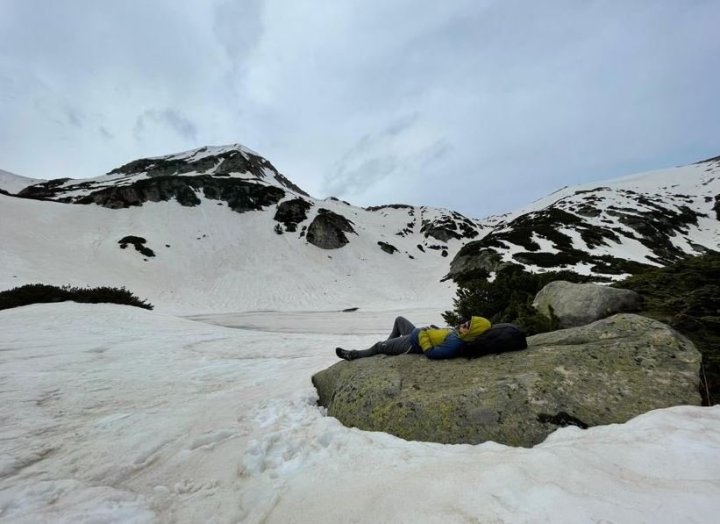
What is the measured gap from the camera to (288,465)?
116 inches

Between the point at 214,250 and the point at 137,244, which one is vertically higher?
the point at 137,244

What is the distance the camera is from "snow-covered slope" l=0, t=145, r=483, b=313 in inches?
1042

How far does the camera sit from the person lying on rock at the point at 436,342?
4742mm

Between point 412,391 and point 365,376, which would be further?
point 365,376

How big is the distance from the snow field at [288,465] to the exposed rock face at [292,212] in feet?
137

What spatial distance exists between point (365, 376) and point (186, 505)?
2.51m

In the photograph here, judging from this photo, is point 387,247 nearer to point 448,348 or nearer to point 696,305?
point 448,348

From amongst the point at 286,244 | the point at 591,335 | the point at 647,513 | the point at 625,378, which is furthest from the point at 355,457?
the point at 286,244

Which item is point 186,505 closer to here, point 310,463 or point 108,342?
point 310,463

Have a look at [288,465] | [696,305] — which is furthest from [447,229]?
[288,465]

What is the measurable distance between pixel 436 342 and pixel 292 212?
46.1 m

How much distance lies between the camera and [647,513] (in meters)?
1.69

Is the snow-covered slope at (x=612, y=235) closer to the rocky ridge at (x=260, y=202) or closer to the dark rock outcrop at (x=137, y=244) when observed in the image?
the rocky ridge at (x=260, y=202)

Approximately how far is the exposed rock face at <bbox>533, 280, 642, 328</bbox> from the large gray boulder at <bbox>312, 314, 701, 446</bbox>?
1.99 m
